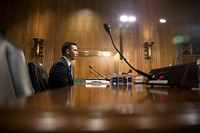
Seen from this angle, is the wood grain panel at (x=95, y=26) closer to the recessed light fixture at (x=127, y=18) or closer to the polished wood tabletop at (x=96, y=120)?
the recessed light fixture at (x=127, y=18)

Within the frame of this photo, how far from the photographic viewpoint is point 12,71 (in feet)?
2.09

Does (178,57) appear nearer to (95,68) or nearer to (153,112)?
(95,68)

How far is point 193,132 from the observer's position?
125 mm

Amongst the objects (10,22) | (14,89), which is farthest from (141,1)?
(14,89)

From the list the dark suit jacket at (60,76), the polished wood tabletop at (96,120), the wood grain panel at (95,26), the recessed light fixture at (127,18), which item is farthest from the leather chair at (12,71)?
the recessed light fixture at (127,18)

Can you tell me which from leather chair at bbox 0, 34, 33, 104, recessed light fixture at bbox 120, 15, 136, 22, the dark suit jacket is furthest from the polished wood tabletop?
recessed light fixture at bbox 120, 15, 136, 22

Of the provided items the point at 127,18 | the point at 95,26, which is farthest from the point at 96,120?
the point at 127,18

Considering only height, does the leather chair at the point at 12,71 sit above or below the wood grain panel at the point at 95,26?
below

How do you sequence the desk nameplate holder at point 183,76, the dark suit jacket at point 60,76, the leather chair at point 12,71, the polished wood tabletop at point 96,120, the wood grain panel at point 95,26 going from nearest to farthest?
the polished wood tabletop at point 96,120 < the leather chair at point 12,71 < the desk nameplate holder at point 183,76 < the dark suit jacket at point 60,76 < the wood grain panel at point 95,26

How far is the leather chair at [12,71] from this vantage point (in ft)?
1.84

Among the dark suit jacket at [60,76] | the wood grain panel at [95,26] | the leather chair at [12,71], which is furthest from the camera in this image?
the wood grain panel at [95,26]

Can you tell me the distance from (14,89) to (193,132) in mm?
623

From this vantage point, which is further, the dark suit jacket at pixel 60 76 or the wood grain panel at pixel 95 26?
the wood grain panel at pixel 95 26

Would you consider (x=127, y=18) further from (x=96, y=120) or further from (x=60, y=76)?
(x=96, y=120)
